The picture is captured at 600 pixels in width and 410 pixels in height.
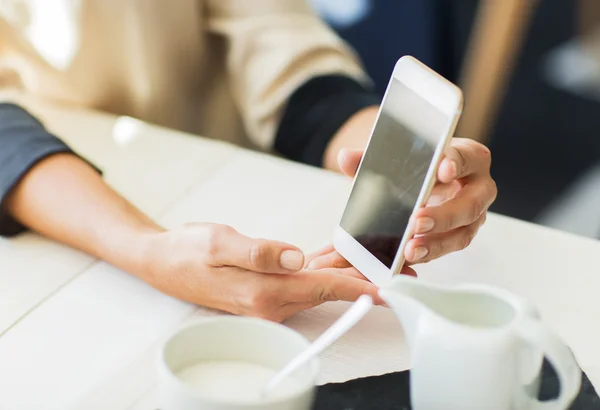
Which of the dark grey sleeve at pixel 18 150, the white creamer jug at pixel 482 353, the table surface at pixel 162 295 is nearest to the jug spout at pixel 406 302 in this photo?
the white creamer jug at pixel 482 353

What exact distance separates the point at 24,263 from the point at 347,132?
0.35 meters

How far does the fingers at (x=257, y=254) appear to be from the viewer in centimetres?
54

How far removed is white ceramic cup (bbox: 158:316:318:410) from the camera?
1.33 feet

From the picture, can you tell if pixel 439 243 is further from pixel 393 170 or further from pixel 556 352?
pixel 556 352

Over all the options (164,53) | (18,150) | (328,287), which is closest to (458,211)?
(328,287)

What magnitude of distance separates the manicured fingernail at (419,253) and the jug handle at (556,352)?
18cm

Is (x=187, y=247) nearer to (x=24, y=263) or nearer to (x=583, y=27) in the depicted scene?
(x=24, y=263)

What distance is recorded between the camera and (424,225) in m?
0.56

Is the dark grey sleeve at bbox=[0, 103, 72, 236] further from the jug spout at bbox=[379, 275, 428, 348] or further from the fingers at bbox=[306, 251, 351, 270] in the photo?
the jug spout at bbox=[379, 275, 428, 348]

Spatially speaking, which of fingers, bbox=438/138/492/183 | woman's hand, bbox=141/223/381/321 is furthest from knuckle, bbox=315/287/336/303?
fingers, bbox=438/138/492/183

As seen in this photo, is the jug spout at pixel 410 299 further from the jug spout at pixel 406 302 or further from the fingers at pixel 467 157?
the fingers at pixel 467 157

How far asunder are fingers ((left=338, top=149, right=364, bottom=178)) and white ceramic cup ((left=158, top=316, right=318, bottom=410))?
0.22m

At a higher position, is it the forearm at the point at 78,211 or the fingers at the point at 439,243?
the fingers at the point at 439,243

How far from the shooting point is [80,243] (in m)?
0.65
